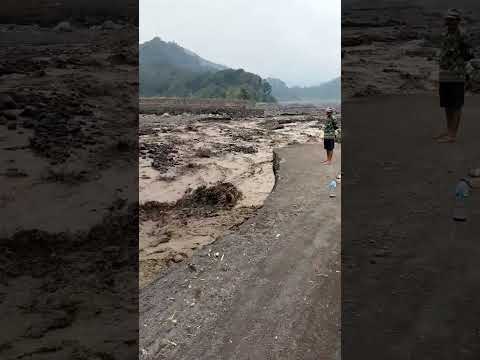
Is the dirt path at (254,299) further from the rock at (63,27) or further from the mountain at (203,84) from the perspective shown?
the mountain at (203,84)

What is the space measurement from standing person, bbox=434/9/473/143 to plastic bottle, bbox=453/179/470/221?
79cm

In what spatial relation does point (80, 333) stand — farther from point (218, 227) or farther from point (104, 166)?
point (104, 166)

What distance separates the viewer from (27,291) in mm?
3680

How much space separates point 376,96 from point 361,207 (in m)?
2.58

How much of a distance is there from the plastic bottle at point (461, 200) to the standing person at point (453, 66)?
0.79m

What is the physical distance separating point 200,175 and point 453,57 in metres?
8.17

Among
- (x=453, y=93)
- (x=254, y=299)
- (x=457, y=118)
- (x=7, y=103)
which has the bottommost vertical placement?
(x=254, y=299)

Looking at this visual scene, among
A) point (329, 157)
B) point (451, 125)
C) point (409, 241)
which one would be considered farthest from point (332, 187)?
point (409, 241)

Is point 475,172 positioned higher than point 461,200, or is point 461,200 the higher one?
point 475,172

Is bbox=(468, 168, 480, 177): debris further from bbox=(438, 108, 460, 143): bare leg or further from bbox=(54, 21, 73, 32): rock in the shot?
bbox=(54, 21, 73, 32): rock

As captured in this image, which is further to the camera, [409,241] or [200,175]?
[200,175]

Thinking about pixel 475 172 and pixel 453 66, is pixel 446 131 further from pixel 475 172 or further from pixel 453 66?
pixel 453 66

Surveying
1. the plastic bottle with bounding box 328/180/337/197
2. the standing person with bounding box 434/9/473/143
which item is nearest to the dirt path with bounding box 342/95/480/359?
the standing person with bounding box 434/9/473/143

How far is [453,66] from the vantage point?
391cm
